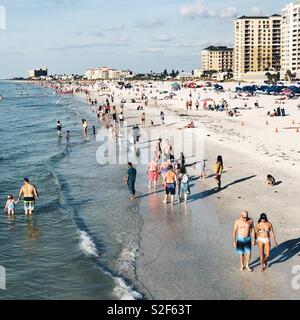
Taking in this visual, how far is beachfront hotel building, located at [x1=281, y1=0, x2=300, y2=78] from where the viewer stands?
454 ft

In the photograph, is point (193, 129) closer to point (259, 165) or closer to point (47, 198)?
point (259, 165)

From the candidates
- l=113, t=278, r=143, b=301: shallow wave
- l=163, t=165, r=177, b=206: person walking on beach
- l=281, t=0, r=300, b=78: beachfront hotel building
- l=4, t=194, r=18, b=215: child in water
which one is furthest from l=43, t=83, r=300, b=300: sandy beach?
l=281, t=0, r=300, b=78: beachfront hotel building

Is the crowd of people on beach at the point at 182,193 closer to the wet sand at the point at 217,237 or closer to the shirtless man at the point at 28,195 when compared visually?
the shirtless man at the point at 28,195

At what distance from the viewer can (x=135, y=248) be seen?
37.4ft

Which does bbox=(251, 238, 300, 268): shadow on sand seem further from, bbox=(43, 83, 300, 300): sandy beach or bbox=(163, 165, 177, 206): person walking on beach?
bbox=(163, 165, 177, 206): person walking on beach

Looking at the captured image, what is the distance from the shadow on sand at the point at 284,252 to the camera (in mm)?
10047

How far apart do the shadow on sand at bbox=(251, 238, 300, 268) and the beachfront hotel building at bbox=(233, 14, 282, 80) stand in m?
153

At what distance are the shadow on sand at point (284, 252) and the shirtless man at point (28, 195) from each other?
722 cm

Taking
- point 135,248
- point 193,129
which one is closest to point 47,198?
point 135,248

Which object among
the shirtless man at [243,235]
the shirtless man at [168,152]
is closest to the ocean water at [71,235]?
the shirtless man at [168,152]

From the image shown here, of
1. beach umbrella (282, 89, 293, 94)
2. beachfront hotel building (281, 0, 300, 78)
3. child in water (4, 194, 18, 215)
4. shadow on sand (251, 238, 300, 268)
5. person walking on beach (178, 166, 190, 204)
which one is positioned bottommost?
shadow on sand (251, 238, 300, 268)
